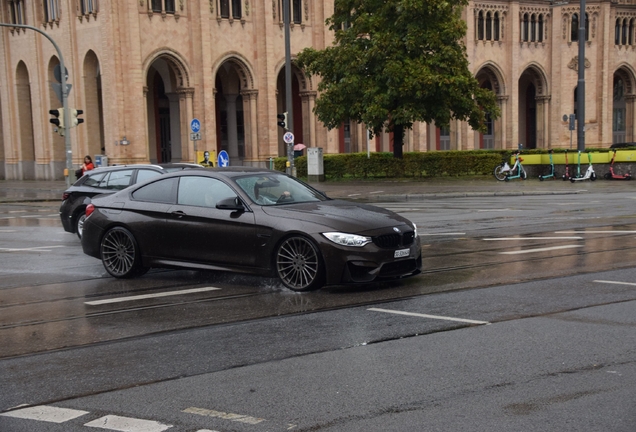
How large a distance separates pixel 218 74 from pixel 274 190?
4610 cm

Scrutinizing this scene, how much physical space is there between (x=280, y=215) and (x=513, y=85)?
54.3m

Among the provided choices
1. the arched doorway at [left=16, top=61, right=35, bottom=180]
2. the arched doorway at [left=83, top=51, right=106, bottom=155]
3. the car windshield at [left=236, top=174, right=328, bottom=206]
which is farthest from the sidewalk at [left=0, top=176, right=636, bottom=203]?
the arched doorway at [left=16, top=61, right=35, bottom=180]

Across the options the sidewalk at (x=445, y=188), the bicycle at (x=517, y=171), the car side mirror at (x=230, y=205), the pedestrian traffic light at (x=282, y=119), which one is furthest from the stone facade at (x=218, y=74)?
the car side mirror at (x=230, y=205)

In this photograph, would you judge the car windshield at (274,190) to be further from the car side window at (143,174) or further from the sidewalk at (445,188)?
the sidewalk at (445,188)

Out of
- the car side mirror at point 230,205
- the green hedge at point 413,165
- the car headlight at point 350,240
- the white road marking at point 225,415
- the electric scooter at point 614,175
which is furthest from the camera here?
the green hedge at point 413,165

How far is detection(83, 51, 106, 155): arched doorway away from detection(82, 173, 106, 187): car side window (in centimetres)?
2994

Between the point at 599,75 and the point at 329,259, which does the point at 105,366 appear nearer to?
the point at 329,259

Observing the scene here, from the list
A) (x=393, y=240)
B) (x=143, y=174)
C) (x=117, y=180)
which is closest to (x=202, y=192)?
(x=393, y=240)

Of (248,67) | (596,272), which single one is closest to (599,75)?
(248,67)

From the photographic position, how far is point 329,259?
900 cm

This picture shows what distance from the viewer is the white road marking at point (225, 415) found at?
4.96 meters

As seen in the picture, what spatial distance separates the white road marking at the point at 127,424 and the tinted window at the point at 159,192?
557cm

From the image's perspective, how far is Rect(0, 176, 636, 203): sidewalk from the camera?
27.0 metres

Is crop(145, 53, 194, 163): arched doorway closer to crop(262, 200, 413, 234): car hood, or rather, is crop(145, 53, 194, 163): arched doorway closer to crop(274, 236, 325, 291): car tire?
crop(262, 200, 413, 234): car hood
